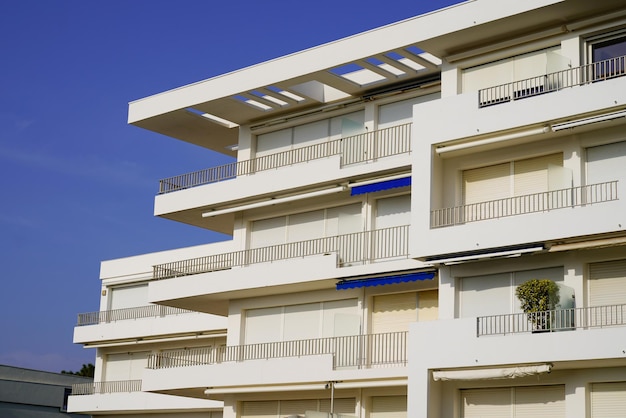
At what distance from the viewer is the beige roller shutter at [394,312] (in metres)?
31.2

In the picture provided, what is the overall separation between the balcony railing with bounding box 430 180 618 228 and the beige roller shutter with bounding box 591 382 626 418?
430cm

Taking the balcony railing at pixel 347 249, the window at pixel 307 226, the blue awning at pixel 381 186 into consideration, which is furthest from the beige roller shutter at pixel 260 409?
the blue awning at pixel 381 186

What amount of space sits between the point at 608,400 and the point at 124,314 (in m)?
28.0

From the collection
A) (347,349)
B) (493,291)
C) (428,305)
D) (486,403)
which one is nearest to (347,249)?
(347,349)

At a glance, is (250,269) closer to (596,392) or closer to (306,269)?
(306,269)

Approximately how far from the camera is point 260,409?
34.4 meters

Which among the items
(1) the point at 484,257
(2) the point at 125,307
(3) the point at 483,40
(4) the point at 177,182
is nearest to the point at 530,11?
(3) the point at 483,40

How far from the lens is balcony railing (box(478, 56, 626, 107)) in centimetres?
2714

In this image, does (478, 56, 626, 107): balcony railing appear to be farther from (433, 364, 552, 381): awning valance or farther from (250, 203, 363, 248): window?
(433, 364, 552, 381): awning valance

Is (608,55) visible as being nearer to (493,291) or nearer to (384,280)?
(493,291)

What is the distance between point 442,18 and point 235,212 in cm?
1063

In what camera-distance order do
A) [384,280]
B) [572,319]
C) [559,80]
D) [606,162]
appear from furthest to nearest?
[384,280] → [559,80] → [606,162] → [572,319]

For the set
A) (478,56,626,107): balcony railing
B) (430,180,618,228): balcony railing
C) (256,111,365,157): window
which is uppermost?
(256,111,365,157): window

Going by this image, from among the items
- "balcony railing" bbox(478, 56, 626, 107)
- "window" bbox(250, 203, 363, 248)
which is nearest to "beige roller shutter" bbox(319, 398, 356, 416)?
"window" bbox(250, 203, 363, 248)
